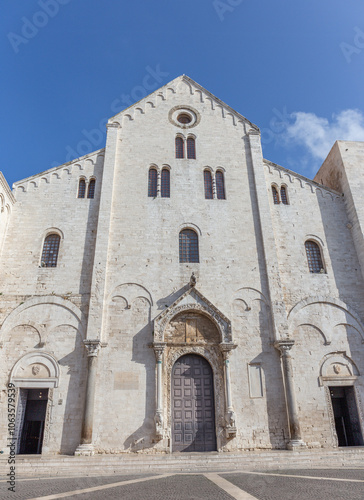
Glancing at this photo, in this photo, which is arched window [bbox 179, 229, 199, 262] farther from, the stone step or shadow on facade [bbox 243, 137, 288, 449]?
the stone step

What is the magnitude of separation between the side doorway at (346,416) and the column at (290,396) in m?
2.72

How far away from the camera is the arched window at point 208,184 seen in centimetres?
1862

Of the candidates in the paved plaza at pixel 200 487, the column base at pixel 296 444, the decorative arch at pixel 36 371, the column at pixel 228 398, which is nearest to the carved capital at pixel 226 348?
the column at pixel 228 398

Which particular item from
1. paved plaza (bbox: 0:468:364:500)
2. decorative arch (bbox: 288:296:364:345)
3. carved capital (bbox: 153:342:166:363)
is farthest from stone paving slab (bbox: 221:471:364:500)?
decorative arch (bbox: 288:296:364:345)

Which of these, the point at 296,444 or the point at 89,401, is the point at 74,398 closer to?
the point at 89,401

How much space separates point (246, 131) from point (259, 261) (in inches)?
337

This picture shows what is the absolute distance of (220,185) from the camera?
62.4ft

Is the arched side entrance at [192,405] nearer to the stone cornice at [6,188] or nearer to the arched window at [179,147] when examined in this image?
the arched window at [179,147]

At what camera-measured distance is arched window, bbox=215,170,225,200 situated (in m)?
18.7

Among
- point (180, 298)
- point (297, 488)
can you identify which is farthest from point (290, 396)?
point (297, 488)

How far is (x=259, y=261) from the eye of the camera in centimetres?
1688

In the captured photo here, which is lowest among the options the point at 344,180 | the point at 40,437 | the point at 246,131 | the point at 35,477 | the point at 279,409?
the point at 35,477

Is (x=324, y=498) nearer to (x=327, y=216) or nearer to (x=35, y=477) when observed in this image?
(x=35, y=477)

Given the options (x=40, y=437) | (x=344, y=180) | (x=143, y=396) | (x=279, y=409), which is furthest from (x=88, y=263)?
(x=344, y=180)
